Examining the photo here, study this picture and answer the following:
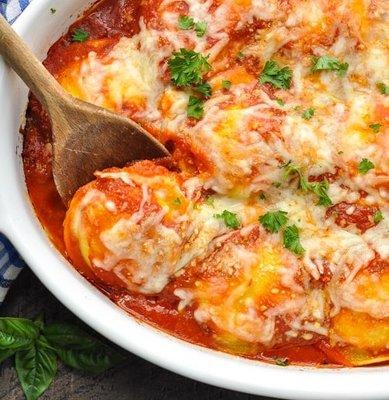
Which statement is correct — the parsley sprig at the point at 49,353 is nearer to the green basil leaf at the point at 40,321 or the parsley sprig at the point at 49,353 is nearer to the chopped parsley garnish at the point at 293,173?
the green basil leaf at the point at 40,321

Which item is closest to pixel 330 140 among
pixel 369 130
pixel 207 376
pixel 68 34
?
pixel 369 130

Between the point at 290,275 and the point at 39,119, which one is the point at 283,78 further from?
the point at 39,119

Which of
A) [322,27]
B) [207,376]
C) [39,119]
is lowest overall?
[207,376]

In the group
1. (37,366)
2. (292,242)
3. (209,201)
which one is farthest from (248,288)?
(37,366)

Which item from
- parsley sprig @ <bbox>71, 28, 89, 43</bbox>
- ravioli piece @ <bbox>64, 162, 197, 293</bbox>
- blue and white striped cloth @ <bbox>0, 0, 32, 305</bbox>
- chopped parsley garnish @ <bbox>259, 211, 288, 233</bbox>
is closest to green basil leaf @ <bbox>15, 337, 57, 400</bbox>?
blue and white striped cloth @ <bbox>0, 0, 32, 305</bbox>

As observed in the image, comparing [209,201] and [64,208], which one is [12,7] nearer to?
[64,208]

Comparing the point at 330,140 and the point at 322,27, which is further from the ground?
the point at 322,27
